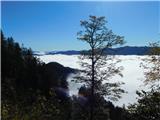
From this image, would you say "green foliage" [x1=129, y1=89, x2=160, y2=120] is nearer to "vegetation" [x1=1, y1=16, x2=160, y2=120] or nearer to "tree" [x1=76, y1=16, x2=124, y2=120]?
"vegetation" [x1=1, y1=16, x2=160, y2=120]

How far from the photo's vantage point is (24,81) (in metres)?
58.6

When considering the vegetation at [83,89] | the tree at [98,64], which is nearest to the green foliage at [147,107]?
the vegetation at [83,89]

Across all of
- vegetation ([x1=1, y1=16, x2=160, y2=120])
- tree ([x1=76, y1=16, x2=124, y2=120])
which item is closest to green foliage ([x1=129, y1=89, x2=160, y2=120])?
vegetation ([x1=1, y1=16, x2=160, y2=120])

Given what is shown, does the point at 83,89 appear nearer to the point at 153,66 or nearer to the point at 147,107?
the point at 153,66

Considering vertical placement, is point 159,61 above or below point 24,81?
above

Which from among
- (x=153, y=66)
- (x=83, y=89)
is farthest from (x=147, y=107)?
(x=83, y=89)

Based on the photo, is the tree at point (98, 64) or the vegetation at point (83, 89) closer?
the vegetation at point (83, 89)

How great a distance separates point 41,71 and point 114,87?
36.1 metres

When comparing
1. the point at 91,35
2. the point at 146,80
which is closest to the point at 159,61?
the point at 146,80

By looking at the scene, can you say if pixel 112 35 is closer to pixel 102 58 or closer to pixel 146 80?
pixel 102 58

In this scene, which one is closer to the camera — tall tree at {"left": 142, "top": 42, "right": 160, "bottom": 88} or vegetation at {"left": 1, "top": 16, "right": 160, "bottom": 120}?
vegetation at {"left": 1, "top": 16, "right": 160, "bottom": 120}

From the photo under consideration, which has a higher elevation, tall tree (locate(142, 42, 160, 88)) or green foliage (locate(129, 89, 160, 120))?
tall tree (locate(142, 42, 160, 88))

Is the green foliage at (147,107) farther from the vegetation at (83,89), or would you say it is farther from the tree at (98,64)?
the tree at (98,64)

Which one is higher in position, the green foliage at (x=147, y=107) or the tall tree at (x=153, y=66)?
the tall tree at (x=153, y=66)
